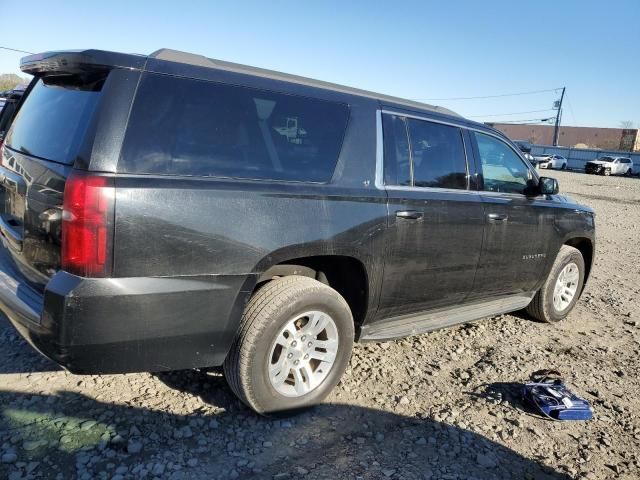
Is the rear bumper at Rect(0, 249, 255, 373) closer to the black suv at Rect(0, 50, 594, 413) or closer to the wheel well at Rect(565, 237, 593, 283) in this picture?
the black suv at Rect(0, 50, 594, 413)

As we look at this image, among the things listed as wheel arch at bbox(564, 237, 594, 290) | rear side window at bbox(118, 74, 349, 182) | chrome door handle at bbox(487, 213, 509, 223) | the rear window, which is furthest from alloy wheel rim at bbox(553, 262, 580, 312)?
the rear window

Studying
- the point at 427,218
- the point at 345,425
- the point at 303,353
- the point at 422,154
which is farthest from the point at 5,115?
the point at 345,425

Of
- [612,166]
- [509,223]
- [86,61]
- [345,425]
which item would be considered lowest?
[345,425]

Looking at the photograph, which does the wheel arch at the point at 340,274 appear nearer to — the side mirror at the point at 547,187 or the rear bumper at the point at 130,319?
the rear bumper at the point at 130,319

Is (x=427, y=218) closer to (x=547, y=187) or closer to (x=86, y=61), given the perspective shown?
(x=547, y=187)

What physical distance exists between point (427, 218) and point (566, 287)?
256 centimetres

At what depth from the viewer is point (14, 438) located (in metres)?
2.57

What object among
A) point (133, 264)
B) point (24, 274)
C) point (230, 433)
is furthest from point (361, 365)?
point (24, 274)

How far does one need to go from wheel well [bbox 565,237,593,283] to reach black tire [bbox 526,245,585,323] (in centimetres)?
12

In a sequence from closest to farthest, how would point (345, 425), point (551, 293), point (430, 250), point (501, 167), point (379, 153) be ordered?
point (345, 425) < point (379, 153) < point (430, 250) < point (501, 167) < point (551, 293)

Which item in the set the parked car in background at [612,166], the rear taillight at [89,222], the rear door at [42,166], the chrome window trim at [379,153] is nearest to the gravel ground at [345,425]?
the rear door at [42,166]

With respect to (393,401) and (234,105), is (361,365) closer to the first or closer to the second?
(393,401)

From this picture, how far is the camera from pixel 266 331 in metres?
2.70

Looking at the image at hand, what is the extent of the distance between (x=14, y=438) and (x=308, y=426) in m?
1.54
